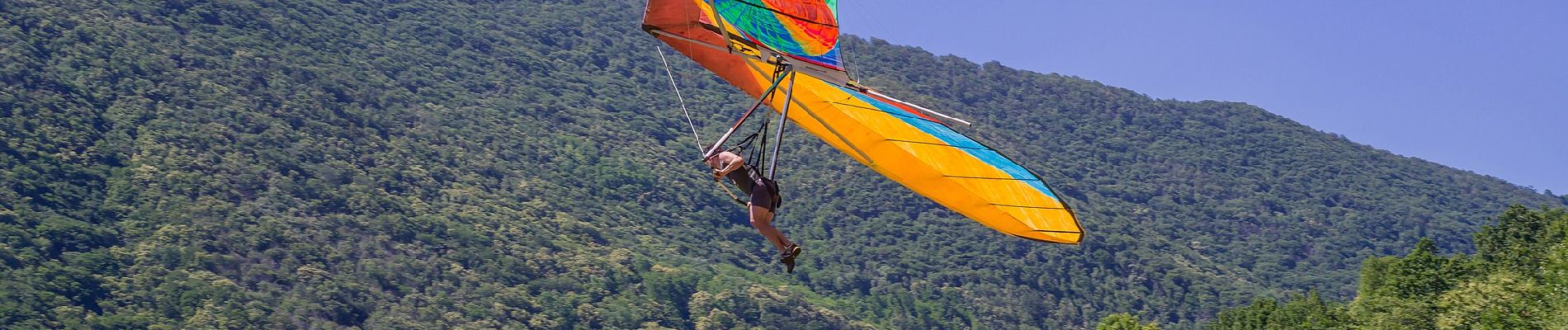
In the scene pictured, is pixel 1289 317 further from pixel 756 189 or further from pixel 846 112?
pixel 756 189

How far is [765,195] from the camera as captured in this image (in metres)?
21.3

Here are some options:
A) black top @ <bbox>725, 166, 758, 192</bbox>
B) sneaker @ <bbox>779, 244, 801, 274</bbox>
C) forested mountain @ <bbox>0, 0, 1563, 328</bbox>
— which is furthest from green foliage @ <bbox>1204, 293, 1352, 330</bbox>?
sneaker @ <bbox>779, 244, 801, 274</bbox>

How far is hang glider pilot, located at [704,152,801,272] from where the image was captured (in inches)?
833

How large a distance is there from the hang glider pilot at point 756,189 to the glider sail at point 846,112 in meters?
0.94

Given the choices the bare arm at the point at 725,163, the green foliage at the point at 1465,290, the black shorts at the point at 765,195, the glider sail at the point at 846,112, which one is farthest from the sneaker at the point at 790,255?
the green foliage at the point at 1465,290

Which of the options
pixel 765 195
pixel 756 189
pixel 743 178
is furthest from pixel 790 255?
pixel 743 178

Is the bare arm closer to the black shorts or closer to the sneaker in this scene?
the black shorts

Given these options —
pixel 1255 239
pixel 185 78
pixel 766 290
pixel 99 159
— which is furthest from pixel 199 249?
pixel 1255 239

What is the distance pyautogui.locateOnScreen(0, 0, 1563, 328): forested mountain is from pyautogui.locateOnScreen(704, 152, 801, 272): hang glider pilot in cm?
5418

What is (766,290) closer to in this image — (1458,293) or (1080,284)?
(1080,284)

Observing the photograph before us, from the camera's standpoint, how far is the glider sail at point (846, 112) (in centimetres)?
2197

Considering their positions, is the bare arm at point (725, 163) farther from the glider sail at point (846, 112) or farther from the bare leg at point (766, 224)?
the glider sail at point (846, 112)

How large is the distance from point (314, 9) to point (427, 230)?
116ft

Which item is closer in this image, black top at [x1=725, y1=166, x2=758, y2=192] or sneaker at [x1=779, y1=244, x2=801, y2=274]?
sneaker at [x1=779, y1=244, x2=801, y2=274]
